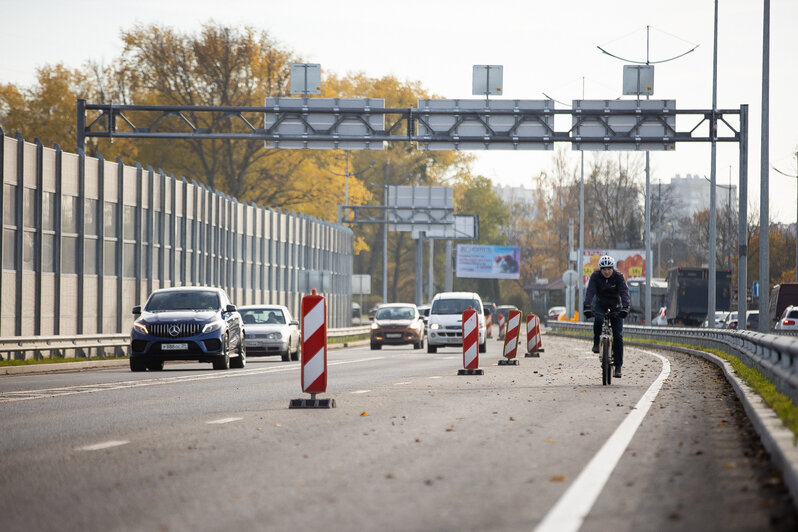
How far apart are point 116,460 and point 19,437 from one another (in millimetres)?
2041

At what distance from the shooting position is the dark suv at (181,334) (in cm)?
2427

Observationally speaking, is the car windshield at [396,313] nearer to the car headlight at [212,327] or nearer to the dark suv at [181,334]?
the dark suv at [181,334]

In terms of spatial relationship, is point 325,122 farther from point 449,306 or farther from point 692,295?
point 692,295

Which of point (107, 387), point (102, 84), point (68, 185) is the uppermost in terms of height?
point (102, 84)

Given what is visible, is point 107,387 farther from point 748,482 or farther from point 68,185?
point 68,185

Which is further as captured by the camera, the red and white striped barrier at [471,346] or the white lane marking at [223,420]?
the red and white striped barrier at [471,346]

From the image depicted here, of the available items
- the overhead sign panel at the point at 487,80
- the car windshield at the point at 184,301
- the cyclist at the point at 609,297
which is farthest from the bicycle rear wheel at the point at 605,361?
the overhead sign panel at the point at 487,80

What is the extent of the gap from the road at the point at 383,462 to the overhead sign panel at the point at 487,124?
21.3m

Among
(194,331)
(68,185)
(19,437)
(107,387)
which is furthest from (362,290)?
(19,437)

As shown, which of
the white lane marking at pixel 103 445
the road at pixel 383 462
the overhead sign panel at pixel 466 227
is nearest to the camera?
the road at pixel 383 462

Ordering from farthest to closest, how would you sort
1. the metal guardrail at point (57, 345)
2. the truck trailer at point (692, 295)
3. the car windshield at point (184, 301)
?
1. the truck trailer at point (692, 295)
2. the metal guardrail at point (57, 345)
3. the car windshield at point (184, 301)

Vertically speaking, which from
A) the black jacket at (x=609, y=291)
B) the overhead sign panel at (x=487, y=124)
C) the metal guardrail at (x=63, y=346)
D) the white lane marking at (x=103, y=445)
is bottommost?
the metal guardrail at (x=63, y=346)

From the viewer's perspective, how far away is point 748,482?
8.05 metres

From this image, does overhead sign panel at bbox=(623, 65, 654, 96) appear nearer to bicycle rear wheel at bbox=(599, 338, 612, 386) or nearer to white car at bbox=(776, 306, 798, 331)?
white car at bbox=(776, 306, 798, 331)
